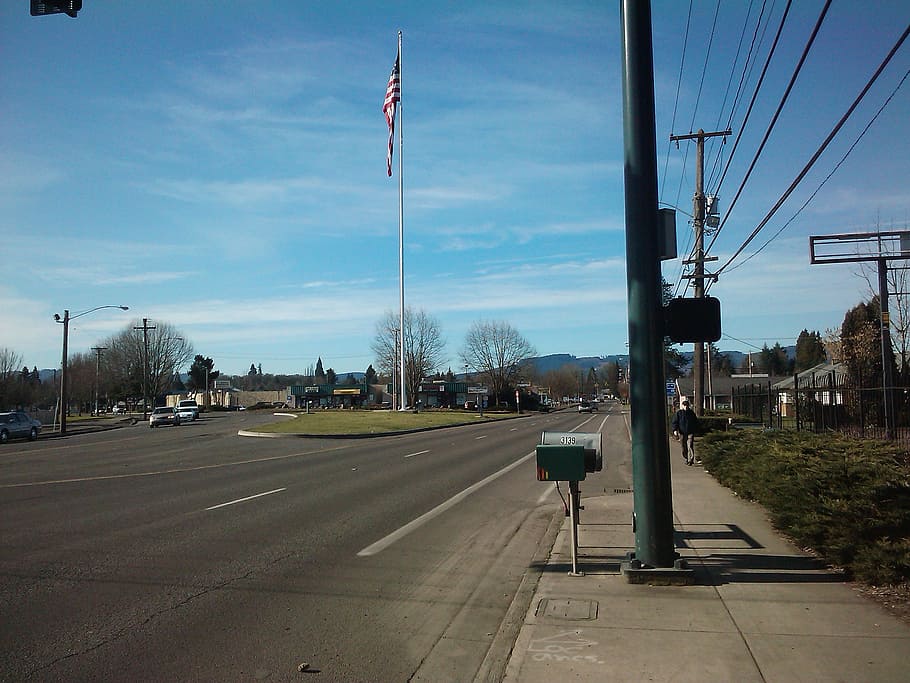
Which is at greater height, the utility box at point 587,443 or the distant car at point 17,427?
the utility box at point 587,443

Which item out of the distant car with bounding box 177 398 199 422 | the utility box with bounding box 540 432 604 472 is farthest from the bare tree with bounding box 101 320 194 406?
the utility box with bounding box 540 432 604 472

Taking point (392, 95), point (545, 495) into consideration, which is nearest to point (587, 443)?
point (545, 495)

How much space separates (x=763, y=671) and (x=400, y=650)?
8.55 ft

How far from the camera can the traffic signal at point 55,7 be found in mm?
9789

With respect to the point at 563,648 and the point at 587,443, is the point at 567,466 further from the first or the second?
the point at 563,648

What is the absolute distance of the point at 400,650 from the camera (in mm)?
5934

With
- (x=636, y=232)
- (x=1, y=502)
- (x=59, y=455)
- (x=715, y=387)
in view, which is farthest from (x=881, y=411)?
(x=715, y=387)

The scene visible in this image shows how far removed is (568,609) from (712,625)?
47.1 inches

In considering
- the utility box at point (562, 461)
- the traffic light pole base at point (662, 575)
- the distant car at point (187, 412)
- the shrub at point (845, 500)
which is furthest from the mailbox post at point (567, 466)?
the distant car at point (187, 412)

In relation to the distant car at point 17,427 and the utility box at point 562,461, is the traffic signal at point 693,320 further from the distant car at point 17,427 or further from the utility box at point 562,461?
the distant car at point 17,427

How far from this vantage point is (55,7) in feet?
32.3

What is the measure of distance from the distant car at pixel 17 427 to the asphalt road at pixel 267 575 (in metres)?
29.2

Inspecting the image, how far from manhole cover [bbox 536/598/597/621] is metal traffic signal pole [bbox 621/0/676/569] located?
91 centimetres

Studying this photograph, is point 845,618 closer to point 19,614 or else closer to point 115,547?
point 19,614
